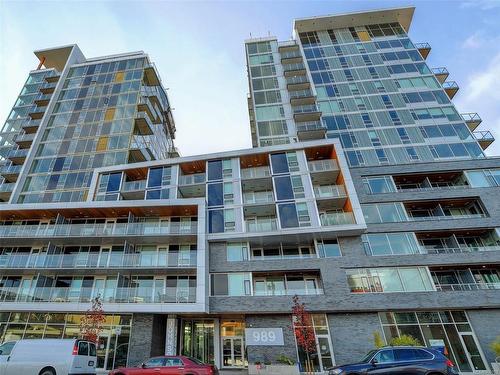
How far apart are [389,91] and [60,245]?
128 feet

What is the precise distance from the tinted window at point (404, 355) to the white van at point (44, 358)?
527 inches

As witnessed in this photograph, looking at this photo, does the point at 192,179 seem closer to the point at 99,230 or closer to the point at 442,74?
the point at 99,230

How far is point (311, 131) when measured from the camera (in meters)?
33.9

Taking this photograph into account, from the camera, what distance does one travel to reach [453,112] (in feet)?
112

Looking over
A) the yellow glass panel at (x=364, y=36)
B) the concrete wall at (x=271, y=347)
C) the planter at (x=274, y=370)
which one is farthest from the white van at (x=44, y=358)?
the yellow glass panel at (x=364, y=36)

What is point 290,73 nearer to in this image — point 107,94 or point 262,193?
point 262,193

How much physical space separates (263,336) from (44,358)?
13.3m

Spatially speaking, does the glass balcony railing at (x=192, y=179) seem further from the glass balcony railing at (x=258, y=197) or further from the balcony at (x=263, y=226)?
the balcony at (x=263, y=226)

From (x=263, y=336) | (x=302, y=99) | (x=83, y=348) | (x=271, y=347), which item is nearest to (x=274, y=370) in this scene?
(x=271, y=347)

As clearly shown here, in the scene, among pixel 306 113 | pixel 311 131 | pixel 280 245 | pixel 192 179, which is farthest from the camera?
pixel 306 113

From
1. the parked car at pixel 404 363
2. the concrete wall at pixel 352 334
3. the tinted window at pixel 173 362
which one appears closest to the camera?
the parked car at pixel 404 363

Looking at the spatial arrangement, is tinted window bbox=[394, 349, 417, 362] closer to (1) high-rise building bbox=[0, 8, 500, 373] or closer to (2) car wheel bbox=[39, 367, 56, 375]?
(1) high-rise building bbox=[0, 8, 500, 373]

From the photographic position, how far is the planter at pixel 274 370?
18.8 metres

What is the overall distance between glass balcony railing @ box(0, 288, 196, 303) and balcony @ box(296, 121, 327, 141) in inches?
822
